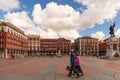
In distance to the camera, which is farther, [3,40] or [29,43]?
[29,43]

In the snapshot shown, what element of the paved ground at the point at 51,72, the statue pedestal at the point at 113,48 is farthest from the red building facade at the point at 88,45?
the paved ground at the point at 51,72

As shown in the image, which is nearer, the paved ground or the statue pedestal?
the paved ground

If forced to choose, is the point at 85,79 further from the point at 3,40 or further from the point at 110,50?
the point at 3,40

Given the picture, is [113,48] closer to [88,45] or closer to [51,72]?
[51,72]

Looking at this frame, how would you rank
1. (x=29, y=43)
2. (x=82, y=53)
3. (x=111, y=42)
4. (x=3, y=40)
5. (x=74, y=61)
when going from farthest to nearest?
(x=82, y=53)
(x=29, y=43)
(x=3, y=40)
(x=111, y=42)
(x=74, y=61)

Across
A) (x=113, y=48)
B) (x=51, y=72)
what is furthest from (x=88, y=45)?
(x=51, y=72)

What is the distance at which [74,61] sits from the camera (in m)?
16.5

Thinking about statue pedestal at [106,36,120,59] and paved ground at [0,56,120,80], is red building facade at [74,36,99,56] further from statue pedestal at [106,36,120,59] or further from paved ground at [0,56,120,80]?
paved ground at [0,56,120,80]

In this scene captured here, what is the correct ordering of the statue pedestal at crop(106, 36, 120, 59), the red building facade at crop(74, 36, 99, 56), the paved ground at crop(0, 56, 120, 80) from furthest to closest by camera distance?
the red building facade at crop(74, 36, 99, 56), the statue pedestal at crop(106, 36, 120, 59), the paved ground at crop(0, 56, 120, 80)

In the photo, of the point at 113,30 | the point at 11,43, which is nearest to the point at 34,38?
the point at 11,43

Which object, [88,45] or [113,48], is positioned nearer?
[113,48]

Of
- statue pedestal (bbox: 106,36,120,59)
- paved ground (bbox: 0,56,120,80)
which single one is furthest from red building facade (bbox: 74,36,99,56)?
paved ground (bbox: 0,56,120,80)

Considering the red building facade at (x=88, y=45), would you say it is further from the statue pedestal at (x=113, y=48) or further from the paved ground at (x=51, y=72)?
the paved ground at (x=51, y=72)

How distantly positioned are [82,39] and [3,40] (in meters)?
98.7
